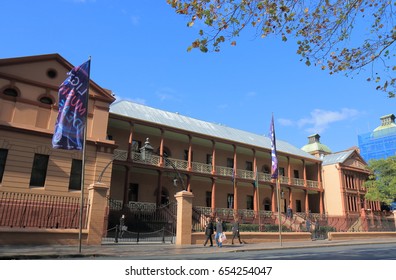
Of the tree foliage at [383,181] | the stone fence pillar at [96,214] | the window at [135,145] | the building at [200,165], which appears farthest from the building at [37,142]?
the tree foliage at [383,181]

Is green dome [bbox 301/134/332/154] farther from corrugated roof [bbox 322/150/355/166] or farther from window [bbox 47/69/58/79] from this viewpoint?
window [bbox 47/69/58/79]

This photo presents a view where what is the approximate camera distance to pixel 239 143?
1320 inches

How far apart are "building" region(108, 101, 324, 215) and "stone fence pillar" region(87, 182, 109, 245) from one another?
9.16 meters

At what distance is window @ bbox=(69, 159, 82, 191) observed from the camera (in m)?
20.1

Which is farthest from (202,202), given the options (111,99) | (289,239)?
(111,99)

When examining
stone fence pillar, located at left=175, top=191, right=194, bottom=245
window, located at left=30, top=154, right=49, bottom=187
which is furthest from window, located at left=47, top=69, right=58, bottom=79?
stone fence pillar, located at left=175, top=191, right=194, bottom=245

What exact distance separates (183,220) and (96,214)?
4270 millimetres

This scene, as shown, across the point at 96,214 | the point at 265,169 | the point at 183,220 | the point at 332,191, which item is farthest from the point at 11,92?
the point at 332,191

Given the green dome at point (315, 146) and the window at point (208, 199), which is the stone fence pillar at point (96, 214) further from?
the green dome at point (315, 146)

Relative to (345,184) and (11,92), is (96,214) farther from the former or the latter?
(345,184)

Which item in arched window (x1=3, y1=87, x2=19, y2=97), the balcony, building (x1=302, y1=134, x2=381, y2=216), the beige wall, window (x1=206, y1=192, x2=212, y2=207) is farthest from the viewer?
building (x1=302, y1=134, x2=381, y2=216)

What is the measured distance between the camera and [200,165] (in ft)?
103

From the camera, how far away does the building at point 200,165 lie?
27.2m

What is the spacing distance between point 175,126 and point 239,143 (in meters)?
7.41
